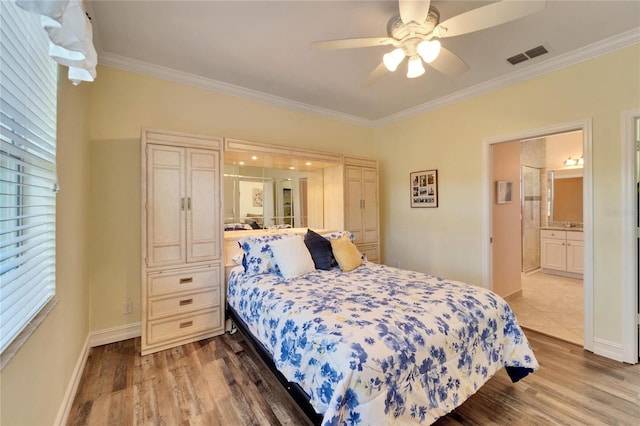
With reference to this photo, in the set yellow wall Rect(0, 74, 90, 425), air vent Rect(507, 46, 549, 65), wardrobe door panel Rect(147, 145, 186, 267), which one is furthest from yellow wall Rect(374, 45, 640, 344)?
yellow wall Rect(0, 74, 90, 425)

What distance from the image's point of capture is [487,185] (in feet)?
10.6

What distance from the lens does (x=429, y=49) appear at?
5.92 ft

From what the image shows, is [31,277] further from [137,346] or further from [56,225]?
[137,346]

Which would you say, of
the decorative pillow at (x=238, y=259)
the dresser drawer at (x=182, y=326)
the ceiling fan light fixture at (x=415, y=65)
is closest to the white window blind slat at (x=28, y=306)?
the dresser drawer at (x=182, y=326)

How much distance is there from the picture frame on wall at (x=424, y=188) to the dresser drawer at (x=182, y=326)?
304cm

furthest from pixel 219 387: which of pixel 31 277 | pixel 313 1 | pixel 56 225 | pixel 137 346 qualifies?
pixel 313 1

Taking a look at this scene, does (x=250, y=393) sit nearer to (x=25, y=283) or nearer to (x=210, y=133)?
(x=25, y=283)

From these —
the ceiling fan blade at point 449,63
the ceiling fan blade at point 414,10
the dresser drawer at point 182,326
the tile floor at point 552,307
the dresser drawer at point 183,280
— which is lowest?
the tile floor at point 552,307

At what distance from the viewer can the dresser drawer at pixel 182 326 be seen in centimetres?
247

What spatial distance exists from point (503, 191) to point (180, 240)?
408cm

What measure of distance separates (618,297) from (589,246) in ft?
1.55

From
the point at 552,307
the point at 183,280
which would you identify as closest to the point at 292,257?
the point at 183,280

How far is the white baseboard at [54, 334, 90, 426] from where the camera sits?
1.60 meters

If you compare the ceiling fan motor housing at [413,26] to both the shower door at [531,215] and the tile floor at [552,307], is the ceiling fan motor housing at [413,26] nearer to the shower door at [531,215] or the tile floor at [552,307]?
the tile floor at [552,307]
